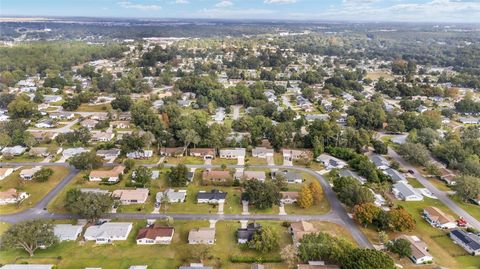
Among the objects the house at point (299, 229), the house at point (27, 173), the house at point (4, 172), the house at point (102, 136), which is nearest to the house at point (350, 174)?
the house at point (299, 229)

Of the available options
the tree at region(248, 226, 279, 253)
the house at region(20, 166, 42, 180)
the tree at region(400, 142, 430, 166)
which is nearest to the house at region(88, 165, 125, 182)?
the house at region(20, 166, 42, 180)

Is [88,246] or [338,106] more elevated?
[338,106]

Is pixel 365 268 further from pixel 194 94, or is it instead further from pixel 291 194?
pixel 194 94

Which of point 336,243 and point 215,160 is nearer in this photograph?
point 336,243

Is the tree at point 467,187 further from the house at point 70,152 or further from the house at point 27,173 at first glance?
the house at point 27,173

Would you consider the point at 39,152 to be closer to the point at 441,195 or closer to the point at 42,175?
the point at 42,175

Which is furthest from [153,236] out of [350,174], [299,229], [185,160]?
[350,174]

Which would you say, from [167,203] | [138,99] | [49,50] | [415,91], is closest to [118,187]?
[167,203]
